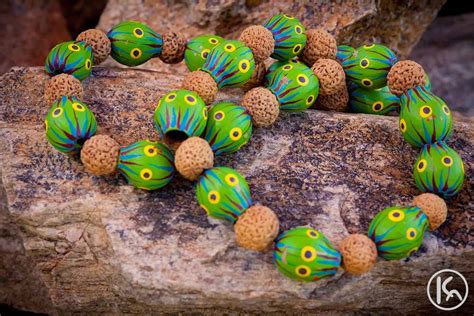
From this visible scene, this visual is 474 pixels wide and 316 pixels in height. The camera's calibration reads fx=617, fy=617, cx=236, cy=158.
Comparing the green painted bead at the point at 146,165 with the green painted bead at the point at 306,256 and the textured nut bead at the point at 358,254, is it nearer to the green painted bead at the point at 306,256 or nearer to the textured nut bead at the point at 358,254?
the green painted bead at the point at 306,256

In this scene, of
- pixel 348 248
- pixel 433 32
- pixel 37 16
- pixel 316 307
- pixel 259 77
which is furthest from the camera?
pixel 433 32

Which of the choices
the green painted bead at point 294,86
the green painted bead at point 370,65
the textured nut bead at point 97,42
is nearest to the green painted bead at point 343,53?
the green painted bead at point 370,65

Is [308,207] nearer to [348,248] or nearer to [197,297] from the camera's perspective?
[348,248]

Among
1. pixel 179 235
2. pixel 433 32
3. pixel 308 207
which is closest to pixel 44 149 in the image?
pixel 179 235

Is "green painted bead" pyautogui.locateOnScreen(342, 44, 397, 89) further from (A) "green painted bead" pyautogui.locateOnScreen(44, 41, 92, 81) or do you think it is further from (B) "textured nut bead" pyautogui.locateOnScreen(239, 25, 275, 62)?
(A) "green painted bead" pyautogui.locateOnScreen(44, 41, 92, 81)

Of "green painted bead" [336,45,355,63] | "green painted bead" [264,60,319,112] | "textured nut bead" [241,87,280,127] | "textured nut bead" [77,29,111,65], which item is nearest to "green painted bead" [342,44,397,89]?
"green painted bead" [336,45,355,63]

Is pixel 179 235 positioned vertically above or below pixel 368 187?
below
